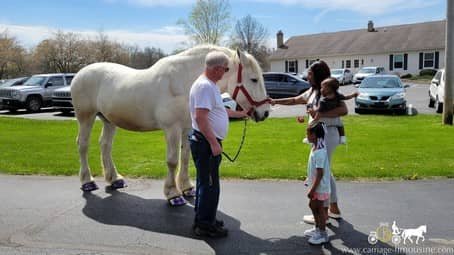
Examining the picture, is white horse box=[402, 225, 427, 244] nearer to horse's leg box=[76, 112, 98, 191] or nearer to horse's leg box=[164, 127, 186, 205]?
horse's leg box=[164, 127, 186, 205]

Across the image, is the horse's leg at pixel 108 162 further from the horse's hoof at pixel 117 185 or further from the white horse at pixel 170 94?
the white horse at pixel 170 94

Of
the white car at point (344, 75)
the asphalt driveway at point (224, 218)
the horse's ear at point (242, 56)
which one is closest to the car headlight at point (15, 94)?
the asphalt driveway at point (224, 218)

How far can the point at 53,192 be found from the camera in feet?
21.3

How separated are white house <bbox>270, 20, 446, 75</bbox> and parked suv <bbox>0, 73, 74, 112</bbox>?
4102cm

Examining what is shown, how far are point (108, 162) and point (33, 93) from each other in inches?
735

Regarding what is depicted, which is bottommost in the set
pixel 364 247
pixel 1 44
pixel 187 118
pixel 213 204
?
pixel 364 247

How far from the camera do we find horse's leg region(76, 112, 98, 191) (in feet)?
21.7

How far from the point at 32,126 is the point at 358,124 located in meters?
11.7

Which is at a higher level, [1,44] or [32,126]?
[1,44]

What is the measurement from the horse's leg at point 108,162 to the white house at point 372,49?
49.9 m

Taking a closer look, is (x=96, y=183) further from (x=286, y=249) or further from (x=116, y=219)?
(x=286, y=249)

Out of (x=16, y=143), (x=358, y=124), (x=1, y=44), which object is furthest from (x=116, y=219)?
(x=1, y=44)

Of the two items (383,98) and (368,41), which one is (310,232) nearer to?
(383,98)

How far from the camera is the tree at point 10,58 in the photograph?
58750 mm
